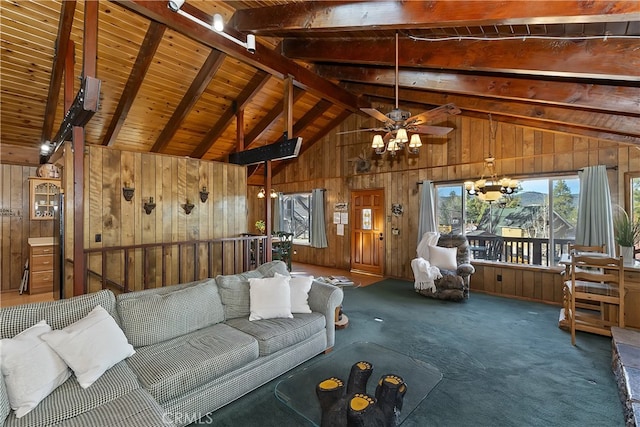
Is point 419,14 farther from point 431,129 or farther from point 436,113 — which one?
point 431,129

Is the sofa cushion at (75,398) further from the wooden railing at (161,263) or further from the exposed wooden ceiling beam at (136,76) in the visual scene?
the exposed wooden ceiling beam at (136,76)

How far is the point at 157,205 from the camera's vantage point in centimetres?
408

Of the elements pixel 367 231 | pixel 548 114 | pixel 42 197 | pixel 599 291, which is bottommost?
pixel 599 291

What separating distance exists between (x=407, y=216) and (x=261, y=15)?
4.70 metres

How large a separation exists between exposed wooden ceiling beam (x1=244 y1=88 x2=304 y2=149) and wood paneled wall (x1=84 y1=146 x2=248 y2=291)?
1835mm

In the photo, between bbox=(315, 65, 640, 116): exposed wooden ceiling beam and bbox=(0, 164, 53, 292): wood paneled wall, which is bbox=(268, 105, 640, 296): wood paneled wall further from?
bbox=(0, 164, 53, 292): wood paneled wall

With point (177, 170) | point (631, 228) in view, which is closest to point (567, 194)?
point (631, 228)

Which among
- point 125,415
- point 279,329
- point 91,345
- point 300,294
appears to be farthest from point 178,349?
point 300,294

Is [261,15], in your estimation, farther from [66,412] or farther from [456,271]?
[456,271]

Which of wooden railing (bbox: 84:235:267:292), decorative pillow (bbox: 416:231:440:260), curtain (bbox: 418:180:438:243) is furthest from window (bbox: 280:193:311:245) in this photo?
wooden railing (bbox: 84:235:267:292)

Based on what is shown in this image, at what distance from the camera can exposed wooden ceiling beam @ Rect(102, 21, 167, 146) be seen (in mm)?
3709

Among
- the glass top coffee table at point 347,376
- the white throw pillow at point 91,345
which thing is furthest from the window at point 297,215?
the white throw pillow at point 91,345

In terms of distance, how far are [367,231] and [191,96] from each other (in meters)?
4.77

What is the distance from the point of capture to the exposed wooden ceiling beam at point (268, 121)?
6.14m
